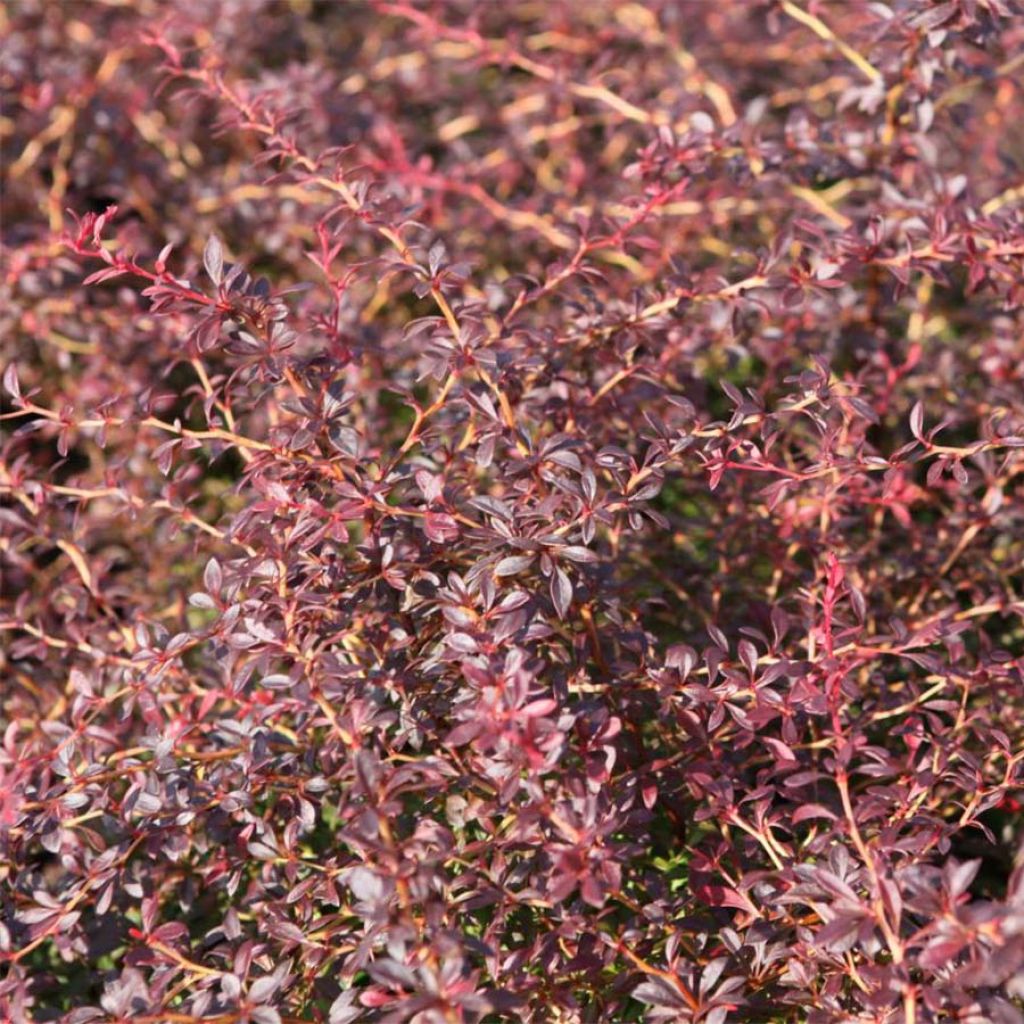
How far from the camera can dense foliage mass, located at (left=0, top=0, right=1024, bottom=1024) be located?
66.9 inches

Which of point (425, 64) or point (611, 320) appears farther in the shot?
point (425, 64)

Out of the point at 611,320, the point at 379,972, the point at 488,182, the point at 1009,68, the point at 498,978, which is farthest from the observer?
the point at 488,182

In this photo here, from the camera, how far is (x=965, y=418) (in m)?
2.65

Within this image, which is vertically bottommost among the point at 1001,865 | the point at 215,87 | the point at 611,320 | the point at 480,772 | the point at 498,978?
the point at 1001,865

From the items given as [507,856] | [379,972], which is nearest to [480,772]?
[507,856]

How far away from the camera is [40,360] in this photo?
3457 mm

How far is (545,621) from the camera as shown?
6.00ft

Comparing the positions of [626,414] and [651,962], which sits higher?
[626,414]

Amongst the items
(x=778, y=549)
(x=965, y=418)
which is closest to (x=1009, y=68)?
(x=965, y=418)

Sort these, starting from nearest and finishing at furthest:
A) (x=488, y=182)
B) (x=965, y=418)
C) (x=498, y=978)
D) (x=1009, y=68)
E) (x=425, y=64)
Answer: (x=498, y=978) → (x=965, y=418) → (x=1009, y=68) → (x=488, y=182) → (x=425, y=64)

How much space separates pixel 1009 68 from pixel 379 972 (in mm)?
2644

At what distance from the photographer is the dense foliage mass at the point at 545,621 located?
1.70 m

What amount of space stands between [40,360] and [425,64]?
A: 1.69 meters

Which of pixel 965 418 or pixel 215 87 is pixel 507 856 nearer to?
pixel 965 418
